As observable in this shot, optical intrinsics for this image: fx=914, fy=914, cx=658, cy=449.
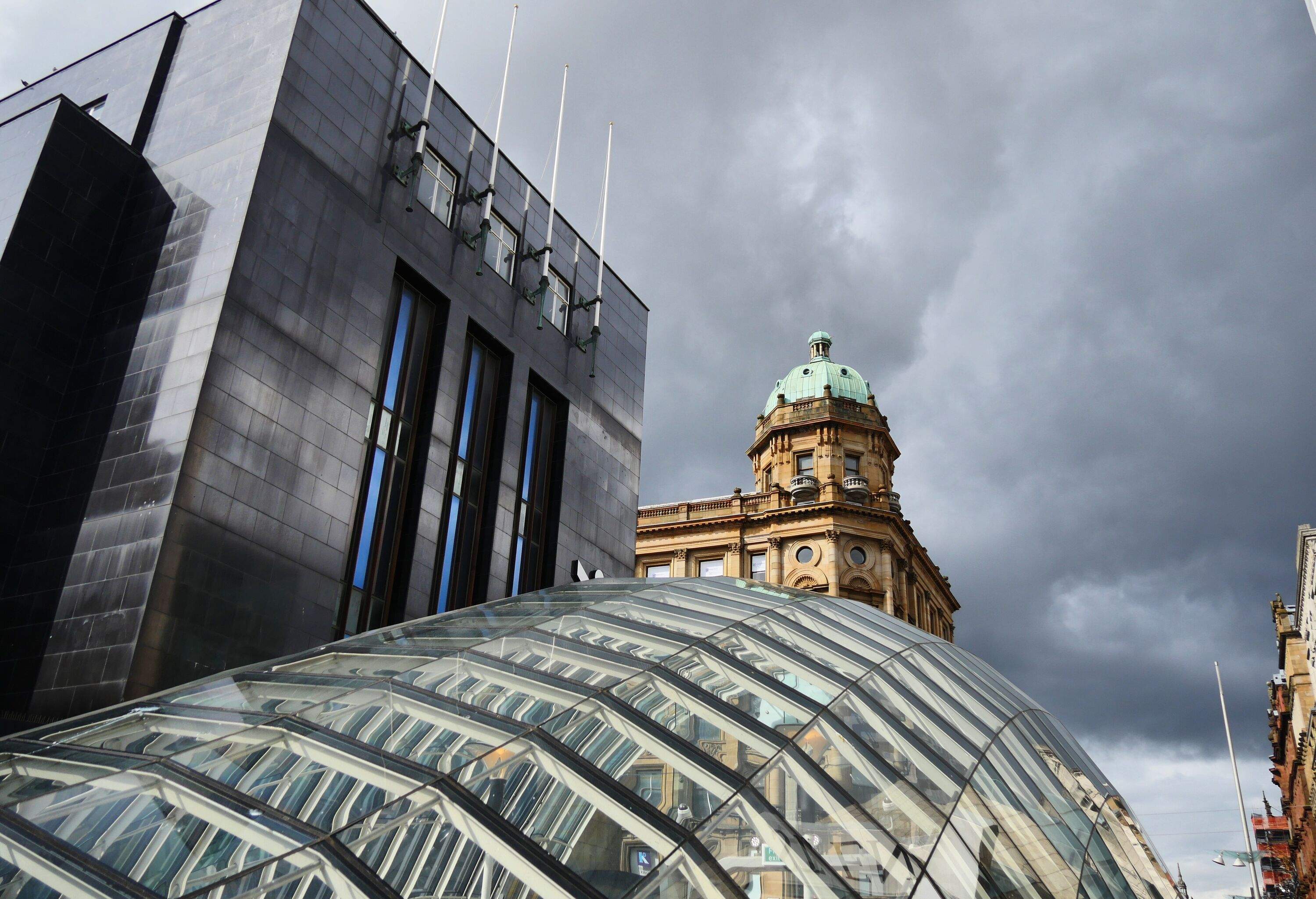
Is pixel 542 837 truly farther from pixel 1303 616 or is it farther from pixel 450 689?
pixel 1303 616

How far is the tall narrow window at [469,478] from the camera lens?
2592cm

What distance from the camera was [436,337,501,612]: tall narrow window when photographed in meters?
25.9

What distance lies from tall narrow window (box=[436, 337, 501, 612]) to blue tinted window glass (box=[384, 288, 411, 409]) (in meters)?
2.52

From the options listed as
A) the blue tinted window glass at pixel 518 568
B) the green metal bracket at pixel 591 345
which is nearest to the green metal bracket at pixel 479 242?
the green metal bracket at pixel 591 345

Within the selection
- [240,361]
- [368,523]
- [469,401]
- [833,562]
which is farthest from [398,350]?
[833,562]

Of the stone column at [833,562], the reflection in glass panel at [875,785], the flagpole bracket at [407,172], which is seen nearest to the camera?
the reflection in glass panel at [875,785]

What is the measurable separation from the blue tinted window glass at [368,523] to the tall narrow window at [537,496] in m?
5.78

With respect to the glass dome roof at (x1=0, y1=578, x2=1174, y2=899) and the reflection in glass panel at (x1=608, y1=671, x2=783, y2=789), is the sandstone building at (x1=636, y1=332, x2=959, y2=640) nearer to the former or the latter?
the glass dome roof at (x1=0, y1=578, x2=1174, y2=899)

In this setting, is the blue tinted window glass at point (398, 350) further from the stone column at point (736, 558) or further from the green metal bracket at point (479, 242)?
the stone column at point (736, 558)

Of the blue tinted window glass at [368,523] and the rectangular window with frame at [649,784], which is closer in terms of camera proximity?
the rectangular window with frame at [649,784]

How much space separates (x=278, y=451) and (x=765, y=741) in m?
14.4

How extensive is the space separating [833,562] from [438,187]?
3886 cm

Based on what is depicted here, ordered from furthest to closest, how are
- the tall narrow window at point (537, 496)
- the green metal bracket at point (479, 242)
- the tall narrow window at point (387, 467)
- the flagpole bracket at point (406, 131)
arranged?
1. the tall narrow window at point (537, 496)
2. the green metal bracket at point (479, 242)
3. the flagpole bracket at point (406, 131)
4. the tall narrow window at point (387, 467)

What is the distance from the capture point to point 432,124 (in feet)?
88.7
